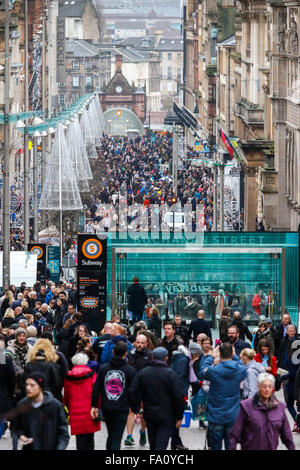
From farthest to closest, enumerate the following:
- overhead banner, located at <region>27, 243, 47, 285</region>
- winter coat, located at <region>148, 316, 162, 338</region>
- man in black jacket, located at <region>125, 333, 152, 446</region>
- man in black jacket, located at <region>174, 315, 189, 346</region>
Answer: overhead banner, located at <region>27, 243, 47, 285</region> → winter coat, located at <region>148, 316, 162, 338</region> → man in black jacket, located at <region>174, 315, 189, 346</region> → man in black jacket, located at <region>125, 333, 152, 446</region>

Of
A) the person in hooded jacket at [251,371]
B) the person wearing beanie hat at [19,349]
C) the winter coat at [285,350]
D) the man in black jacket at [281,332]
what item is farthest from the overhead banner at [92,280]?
the person in hooded jacket at [251,371]

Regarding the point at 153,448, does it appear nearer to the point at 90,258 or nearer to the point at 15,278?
the point at 90,258

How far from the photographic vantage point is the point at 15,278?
38156 mm

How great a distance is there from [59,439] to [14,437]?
281 cm

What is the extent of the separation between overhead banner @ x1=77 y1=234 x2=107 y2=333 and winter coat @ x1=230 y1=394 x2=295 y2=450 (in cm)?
1325

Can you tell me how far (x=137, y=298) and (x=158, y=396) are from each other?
38.3 ft

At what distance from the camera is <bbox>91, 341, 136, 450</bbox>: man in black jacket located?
1541 centimetres

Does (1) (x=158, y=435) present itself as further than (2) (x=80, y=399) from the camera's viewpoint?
No

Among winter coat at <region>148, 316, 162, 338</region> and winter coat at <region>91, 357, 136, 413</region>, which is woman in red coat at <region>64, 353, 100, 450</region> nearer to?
winter coat at <region>91, 357, 136, 413</region>

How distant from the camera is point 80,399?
15.6 metres

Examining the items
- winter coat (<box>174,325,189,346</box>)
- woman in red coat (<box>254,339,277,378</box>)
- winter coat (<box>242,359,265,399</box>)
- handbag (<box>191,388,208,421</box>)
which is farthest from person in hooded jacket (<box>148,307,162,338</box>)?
winter coat (<box>242,359,265,399</box>)

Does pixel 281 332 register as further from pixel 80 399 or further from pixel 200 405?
pixel 80 399

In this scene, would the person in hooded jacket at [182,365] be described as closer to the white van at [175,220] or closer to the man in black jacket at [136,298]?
the man in black jacket at [136,298]

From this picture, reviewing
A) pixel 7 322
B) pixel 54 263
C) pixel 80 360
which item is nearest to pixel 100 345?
pixel 80 360
